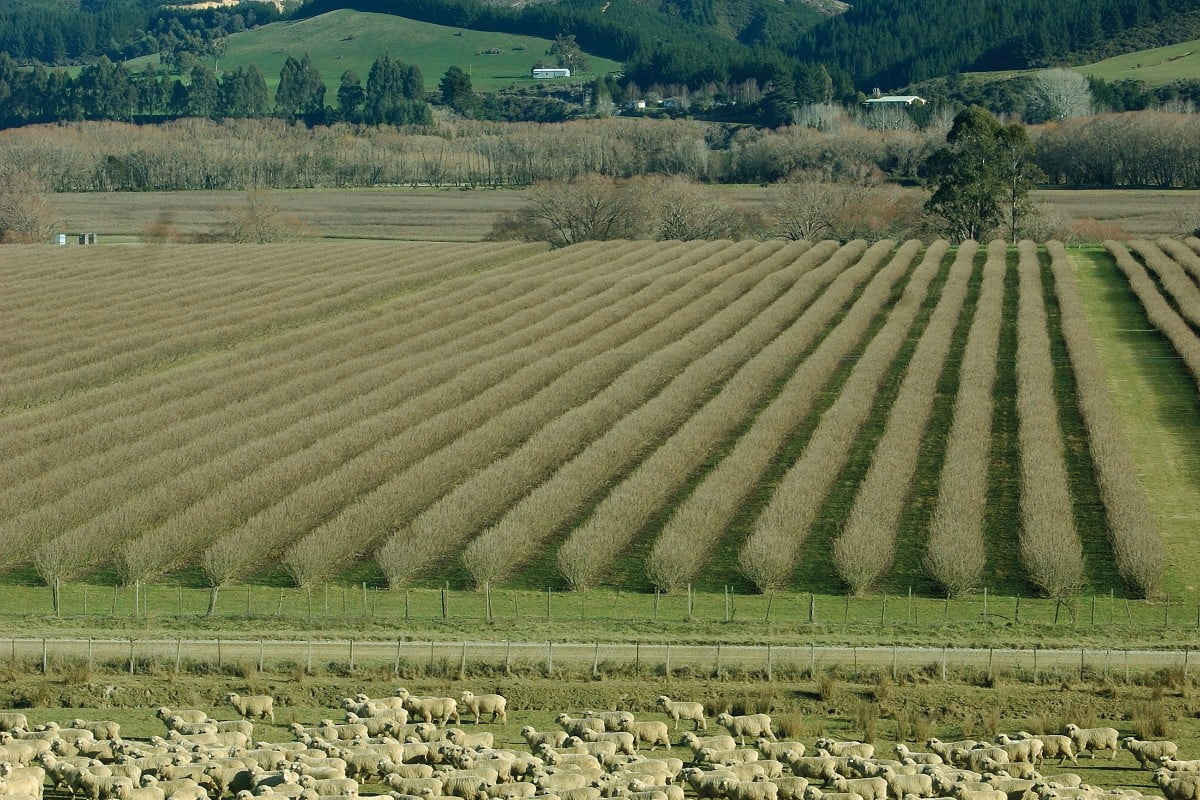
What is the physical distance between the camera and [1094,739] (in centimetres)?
2953

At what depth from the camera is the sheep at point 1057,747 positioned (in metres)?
29.3

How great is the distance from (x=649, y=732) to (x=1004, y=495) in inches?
882

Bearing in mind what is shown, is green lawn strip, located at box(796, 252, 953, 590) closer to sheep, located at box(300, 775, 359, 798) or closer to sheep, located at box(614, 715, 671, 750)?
sheep, located at box(614, 715, 671, 750)

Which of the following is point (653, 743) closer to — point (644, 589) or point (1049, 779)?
point (1049, 779)

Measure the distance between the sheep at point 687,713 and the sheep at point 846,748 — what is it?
298cm

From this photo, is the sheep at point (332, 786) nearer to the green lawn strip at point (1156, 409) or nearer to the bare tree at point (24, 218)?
the green lawn strip at point (1156, 409)

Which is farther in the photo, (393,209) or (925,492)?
(393,209)

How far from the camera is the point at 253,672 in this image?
33.8m

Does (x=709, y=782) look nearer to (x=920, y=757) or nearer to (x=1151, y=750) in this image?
(x=920, y=757)

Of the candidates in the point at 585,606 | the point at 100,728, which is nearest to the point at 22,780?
the point at 100,728

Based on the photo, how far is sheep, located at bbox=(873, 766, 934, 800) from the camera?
26.6 meters

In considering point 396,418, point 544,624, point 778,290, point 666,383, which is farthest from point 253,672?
point 778,290

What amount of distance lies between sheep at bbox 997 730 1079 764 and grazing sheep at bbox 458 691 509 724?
9438mm

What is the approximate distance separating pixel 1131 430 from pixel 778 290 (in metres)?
34.7
